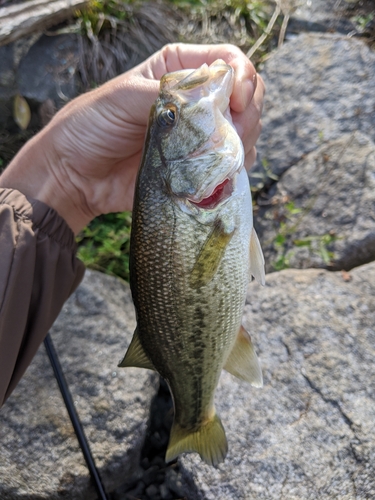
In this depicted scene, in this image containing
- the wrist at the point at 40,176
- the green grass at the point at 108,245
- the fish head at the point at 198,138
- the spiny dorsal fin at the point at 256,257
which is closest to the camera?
the fish head at the point at 198,138

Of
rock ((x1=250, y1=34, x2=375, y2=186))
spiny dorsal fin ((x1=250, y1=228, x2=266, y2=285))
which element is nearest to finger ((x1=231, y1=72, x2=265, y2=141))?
spiny dorsal fin ((x1=250, y1=228, x2=266, y2=285))

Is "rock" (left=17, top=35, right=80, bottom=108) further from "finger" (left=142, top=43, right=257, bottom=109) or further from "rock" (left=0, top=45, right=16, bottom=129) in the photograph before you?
"finger" (left=142, top=43, right=257, bottom=109)

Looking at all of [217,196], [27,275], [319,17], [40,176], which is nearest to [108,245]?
[40,176]

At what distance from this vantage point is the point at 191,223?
184 centimetres

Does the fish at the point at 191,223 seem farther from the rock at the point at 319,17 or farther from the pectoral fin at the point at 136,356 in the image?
the rock at the point at 319,17

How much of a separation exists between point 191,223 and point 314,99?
2.85 metres

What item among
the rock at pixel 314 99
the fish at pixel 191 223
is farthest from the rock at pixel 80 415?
the rock at pixel 314 99

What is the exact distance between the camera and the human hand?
2266mm

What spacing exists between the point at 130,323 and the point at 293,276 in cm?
134

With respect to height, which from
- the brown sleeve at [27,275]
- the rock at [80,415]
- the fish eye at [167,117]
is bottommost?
the rock at [80,415]

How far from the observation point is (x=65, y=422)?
9.38 ft

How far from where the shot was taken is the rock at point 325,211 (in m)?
3.36

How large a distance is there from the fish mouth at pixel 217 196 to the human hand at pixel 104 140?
44 cm

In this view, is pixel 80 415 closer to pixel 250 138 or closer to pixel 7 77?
pixel 250 138
